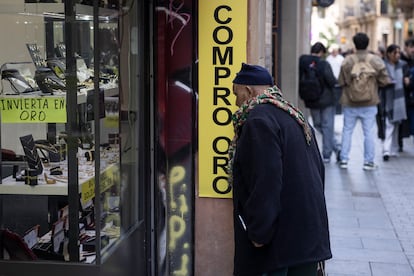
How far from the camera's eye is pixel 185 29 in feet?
14.0

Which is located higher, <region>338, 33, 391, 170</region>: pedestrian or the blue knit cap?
the blue knit cap

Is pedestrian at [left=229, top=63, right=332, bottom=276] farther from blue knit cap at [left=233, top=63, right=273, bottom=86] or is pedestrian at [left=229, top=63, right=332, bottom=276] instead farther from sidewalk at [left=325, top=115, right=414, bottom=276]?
sidewalk at [left=325, top=115, right=414, bottom=276]

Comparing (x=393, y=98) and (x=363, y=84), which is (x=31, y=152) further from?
(x=393, y=98)

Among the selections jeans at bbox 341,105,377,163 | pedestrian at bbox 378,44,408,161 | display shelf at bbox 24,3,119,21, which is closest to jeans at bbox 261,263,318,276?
display shelf at bbox 24,3,119,21

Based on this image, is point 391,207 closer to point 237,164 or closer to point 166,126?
point 166,126

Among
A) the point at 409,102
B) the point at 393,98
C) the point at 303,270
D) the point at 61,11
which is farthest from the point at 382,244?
the point at 409,102

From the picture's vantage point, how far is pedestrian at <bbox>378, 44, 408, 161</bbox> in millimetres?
10609

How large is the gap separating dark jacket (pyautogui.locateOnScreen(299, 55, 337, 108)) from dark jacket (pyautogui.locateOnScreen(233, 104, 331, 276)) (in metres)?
6.79

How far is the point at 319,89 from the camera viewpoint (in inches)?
395

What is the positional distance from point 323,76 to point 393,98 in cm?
138

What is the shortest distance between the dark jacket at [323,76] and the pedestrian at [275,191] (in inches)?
265

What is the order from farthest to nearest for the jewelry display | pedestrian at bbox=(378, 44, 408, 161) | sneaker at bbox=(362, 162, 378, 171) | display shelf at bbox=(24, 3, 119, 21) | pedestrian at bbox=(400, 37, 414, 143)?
pedestrian at bbox=(400, 37, 414, 143) → pedestrian at bbox=(378, 44, 408, 161) → sneaker at bbox=(362, 162, 378, 171) → the jewelry display → display shelf at bbox=(24, 3, 119, 21)

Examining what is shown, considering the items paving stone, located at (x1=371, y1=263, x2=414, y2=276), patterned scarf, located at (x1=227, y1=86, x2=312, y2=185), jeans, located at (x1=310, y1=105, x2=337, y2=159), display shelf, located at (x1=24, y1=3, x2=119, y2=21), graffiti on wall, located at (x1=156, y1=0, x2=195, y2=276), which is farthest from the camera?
jeans, located at (x1=310, y1=105, x2=337, y2=159)

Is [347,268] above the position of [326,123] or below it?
below
